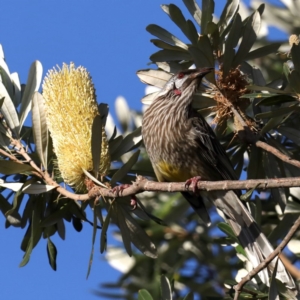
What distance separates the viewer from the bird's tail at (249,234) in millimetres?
4176

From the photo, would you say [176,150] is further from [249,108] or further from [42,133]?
[42,133]

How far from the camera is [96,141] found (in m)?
3.90

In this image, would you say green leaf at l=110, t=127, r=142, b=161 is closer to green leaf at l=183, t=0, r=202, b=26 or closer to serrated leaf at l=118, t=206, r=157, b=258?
serrated leaf at l=118, t=206, r=157, b=258

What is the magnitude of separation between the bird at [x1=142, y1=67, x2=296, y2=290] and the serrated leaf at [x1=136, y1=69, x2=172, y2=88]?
0.10 metres

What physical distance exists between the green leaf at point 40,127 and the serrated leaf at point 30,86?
0.24 metres

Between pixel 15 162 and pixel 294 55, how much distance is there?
1.63 metres

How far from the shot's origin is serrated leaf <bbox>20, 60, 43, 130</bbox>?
14.6 ft

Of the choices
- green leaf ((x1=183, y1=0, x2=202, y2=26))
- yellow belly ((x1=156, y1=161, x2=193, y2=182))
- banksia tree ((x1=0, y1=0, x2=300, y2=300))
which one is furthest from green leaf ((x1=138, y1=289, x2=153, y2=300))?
green leaf ((x1=183, y1=0, x2=202, y2=26))

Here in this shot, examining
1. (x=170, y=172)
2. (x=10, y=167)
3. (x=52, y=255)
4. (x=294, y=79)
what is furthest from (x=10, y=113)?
(x=294, y=79)

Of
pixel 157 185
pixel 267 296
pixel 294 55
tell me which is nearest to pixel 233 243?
pixel 267 296

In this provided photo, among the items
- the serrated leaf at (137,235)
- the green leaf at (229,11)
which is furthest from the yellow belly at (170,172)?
the green leaf at (229,11)

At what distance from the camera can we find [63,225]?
4.55 m

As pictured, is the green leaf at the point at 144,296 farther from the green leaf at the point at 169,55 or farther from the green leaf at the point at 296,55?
the green leaf at the point at 169,55

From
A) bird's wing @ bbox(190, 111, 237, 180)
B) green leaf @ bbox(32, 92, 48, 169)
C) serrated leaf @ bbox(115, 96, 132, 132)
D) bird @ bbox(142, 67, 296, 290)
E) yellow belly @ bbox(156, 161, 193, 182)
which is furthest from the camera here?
serrated leaf @ bbox(115, 96, 132, 132)
